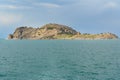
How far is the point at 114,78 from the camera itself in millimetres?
61219

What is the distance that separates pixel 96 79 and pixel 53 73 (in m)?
12.9

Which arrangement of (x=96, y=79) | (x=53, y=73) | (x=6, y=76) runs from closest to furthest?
(x=96, y=79) → (x=6, y=76) → (x=53, y=73)

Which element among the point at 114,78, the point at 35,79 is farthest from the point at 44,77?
the point at 114,78

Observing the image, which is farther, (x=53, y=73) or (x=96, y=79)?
(x=53, y=73)

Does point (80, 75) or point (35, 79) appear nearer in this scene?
point (35, 79)

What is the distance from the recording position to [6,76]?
65.1 meters

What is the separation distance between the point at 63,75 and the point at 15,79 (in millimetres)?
12058

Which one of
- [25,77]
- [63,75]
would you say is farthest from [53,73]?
[25,77]

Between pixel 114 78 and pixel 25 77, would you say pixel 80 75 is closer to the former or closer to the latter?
pixel 114 78

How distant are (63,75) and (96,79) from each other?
9.20 metres

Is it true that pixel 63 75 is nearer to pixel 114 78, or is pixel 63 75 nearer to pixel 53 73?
pixel 53 73

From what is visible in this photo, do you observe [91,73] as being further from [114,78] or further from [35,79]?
[35,79]

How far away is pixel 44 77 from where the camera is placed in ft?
209

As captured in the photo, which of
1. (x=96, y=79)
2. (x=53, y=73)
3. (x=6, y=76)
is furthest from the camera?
(x=53, y=73)
